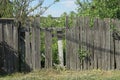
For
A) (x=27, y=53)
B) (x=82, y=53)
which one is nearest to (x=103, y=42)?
(x=82, y=53)

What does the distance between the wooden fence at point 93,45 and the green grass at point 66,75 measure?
1.24ft

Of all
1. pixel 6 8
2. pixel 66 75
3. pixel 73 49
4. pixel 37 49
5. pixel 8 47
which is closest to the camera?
pixel 66 75

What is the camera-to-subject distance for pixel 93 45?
12.6m

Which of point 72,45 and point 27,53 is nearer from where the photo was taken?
point 27,53

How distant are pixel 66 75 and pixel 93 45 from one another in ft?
5.01

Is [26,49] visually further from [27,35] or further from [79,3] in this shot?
[79,3]

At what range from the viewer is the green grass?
36.7ft

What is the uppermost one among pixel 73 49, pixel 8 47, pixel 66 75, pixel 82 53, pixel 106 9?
pixel 106 9

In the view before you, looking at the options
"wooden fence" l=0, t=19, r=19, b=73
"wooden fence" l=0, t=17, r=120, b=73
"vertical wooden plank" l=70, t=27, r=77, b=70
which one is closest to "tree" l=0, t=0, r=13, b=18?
"wooden fence" l=0, t=17, r=120, b=73

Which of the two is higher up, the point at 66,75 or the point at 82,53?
the point at 82,53

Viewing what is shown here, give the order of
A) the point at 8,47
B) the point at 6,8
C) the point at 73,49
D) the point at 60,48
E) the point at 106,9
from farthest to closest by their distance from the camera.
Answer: the point at 106,9, the point at 6,8, the point at 60,48, the point at 73,49, the point at 8,47

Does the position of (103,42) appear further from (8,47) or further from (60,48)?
(8,47)

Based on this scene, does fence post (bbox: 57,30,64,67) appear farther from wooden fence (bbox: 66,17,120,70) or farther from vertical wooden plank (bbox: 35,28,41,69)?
vertical wooden plank (bbox: 35,28,41,69)

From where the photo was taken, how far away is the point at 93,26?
12.5m
